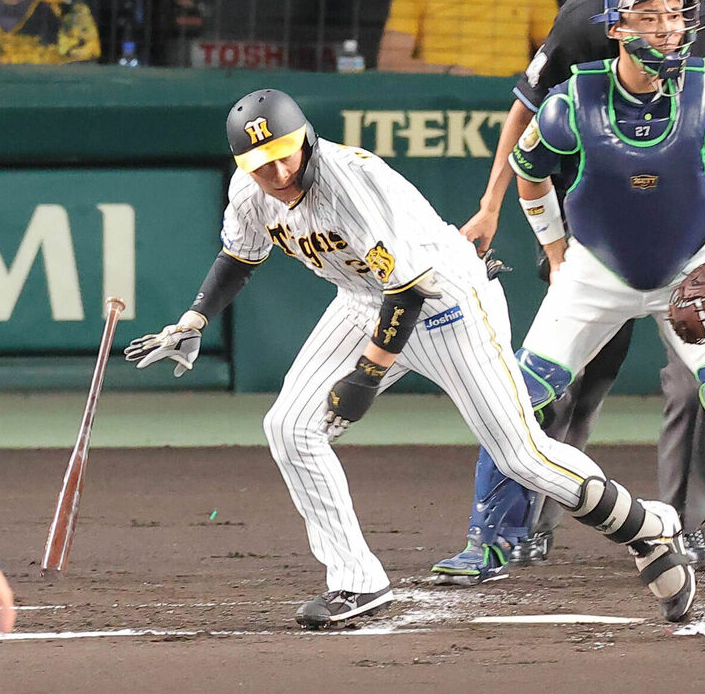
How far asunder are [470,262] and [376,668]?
1314 millimetres

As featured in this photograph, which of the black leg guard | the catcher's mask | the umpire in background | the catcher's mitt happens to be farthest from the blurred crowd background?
the black leg guard

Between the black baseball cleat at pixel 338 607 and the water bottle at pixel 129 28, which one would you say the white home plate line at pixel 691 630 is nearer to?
the black baseball cleat at pixel 338 607

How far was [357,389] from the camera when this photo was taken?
4.44 meters

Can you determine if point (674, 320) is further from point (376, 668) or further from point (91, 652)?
point (91, 652)

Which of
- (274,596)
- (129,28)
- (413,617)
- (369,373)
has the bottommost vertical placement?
(274,596)

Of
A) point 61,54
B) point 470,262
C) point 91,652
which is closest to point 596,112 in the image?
point 470,262

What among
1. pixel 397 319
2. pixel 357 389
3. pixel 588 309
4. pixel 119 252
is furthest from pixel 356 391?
pixel 119 252

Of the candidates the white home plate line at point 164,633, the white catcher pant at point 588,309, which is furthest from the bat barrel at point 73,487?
the white catcher pant at point 588,309

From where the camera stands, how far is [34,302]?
30.1ft

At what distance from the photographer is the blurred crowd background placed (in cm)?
928

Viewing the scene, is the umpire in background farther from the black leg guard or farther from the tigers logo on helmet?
the tigers logo on helmet

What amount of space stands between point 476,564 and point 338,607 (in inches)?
33.7

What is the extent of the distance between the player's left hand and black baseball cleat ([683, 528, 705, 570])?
1704 mm

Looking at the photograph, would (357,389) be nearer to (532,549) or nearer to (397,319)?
(397,319)
